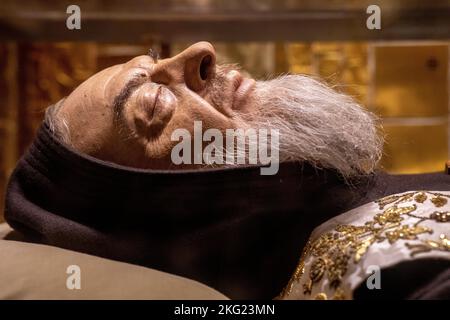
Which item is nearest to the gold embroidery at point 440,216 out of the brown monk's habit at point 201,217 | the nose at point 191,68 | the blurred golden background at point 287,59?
the brown monk's habit at point 201,217

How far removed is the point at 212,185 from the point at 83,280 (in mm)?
273

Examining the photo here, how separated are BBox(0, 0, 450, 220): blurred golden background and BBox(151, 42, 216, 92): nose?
4.13 ft

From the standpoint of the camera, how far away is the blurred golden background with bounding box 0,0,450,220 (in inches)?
98.9

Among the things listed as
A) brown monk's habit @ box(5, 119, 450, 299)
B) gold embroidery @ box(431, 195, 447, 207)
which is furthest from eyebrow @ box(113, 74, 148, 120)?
gold embroidery @ box(431, 195, 447, 207)

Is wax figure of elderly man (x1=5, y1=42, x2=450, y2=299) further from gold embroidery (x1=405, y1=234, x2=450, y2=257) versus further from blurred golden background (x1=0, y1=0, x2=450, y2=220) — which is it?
blurred golden background (x1=0, y1=0, x2=450, y2=220)

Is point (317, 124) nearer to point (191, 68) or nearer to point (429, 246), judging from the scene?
point (191, 68)

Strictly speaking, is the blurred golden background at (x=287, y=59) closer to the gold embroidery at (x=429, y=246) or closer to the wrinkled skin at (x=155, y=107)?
the wrinkled skin at (x=155, y=107)

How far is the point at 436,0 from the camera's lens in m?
2.43

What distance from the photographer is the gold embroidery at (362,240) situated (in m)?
0.90

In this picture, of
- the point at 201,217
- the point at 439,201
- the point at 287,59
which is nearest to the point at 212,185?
the point at 201,217

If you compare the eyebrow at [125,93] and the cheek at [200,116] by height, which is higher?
the eyebrow at [125,93]
